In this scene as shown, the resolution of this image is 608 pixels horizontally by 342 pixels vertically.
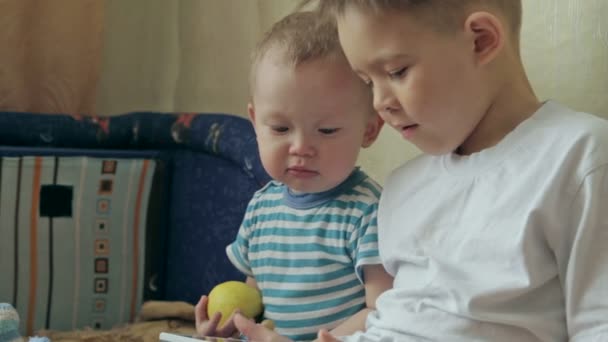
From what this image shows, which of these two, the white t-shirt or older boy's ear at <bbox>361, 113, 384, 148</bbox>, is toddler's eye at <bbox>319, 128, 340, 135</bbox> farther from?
the white t-shirt

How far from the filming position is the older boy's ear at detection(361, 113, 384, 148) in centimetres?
104

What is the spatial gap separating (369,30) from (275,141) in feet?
0.85

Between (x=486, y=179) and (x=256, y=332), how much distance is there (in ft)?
1.09

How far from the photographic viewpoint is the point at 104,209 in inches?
59.3

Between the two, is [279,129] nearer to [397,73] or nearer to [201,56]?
[397,73]

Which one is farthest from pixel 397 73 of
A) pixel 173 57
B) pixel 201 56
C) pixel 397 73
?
pixel 173 57

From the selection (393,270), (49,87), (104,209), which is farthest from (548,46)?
(49,87)

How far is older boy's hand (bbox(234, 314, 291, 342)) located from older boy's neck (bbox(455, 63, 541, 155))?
332 mm

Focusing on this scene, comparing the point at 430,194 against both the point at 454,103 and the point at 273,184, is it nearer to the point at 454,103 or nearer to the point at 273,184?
the point at 454,103

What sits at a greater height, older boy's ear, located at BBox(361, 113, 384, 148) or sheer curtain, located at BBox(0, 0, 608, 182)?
sheer curtain, located at BBox(0, 0, 608, 182)

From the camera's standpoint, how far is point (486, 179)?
2.76 ft

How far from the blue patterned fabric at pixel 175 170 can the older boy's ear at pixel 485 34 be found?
65 centimetres

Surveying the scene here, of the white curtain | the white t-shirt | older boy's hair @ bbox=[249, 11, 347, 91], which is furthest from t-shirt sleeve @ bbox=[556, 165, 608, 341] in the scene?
older boy's hair @ bbox=[249, 11, 347, 91]

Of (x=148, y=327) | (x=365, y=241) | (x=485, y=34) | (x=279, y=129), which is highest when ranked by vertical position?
(x=485, y=34)
